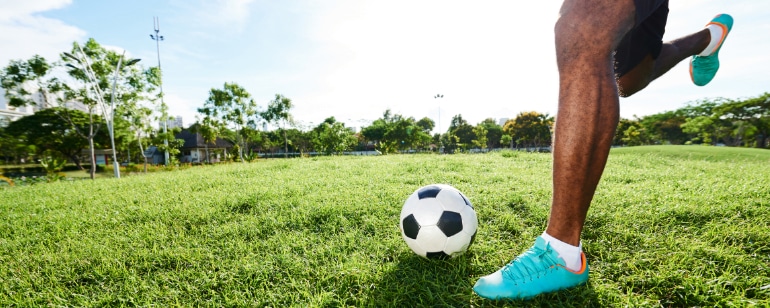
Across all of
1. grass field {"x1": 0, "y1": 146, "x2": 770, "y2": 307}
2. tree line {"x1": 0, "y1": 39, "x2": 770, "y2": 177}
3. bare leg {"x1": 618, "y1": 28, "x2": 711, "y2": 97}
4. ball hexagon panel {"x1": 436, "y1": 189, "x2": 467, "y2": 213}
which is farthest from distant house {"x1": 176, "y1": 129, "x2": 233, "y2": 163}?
bare leg {"x1": 618, "y1": 28, "x2": 711, "y2": 97}

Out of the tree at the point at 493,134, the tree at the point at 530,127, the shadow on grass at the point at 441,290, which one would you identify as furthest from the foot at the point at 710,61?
the tree at the point at 493,134

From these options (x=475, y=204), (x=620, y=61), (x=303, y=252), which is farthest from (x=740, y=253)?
(x=303, y=252)

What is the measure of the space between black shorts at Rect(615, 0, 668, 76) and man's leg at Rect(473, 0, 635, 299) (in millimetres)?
643

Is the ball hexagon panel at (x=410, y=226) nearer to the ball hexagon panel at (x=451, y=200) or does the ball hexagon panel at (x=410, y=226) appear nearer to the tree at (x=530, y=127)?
the ball hexagon panel at (x=451, y=200)

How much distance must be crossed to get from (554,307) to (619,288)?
0.41 meters

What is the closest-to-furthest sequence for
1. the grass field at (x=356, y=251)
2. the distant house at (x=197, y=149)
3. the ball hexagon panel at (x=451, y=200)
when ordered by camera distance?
1. the grass field at (x=356, y=251)
2. the ball hexagon panel at (x=451, y=200)
3. the distant house at (x=197, y=149)

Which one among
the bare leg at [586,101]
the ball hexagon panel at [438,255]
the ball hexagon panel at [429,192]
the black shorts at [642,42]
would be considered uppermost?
the black shorts at [642,42]

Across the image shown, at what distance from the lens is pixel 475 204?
2.81 m

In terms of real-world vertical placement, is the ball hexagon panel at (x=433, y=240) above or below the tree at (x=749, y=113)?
below

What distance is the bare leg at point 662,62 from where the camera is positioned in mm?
2049

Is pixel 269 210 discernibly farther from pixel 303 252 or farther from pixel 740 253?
pixel 740 253

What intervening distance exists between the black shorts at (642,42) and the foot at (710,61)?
872mm

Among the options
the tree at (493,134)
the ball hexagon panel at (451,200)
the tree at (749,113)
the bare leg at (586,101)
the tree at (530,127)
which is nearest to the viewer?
the bare leg at (586,101)

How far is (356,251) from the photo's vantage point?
1.97 meters
